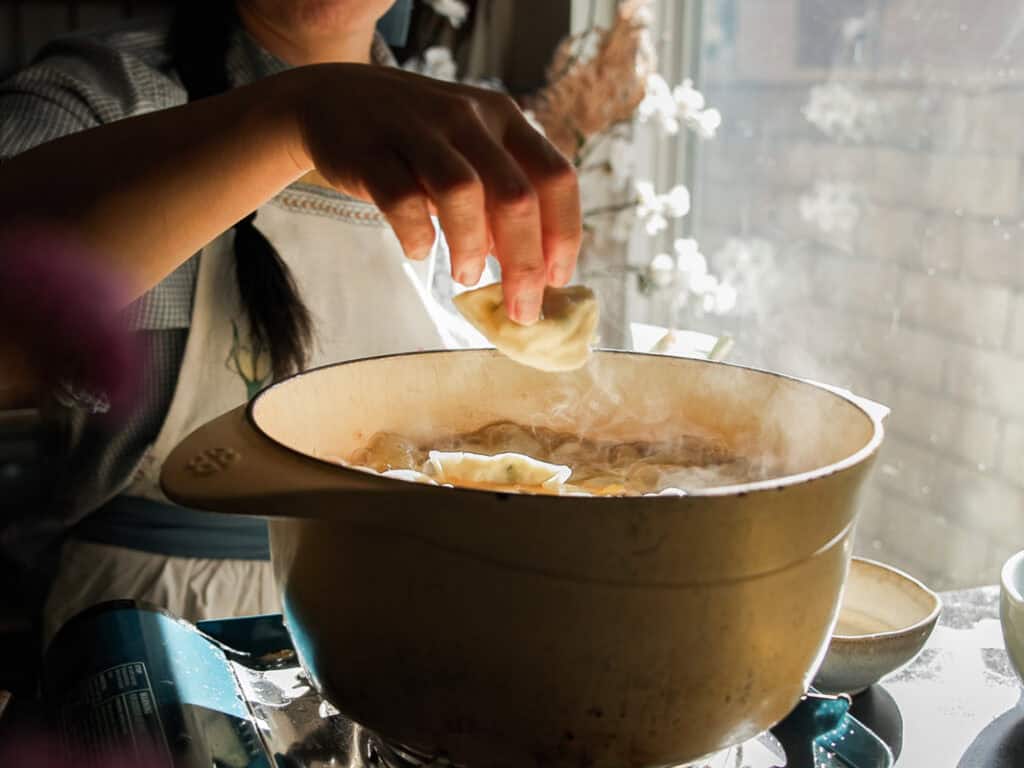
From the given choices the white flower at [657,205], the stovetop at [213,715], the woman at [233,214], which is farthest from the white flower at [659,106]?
the stovetop at [213,715]

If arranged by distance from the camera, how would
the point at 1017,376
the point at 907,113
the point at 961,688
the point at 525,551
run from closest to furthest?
1. the point at 525,551
2. the point at 961,688
3. the point at 1017,376
4. the point at 907,113

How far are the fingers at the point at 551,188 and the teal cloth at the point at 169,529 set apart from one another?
2.28 ft

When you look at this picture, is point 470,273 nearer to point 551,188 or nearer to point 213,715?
point 551,188

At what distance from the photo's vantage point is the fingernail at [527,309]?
65 cm

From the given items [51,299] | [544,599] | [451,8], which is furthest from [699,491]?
[451,8]

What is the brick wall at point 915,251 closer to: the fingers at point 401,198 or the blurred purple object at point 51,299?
the fingers at point 401,198

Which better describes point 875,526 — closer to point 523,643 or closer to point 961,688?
point 961,688

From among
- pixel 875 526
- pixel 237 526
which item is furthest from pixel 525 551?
pixel 875 526

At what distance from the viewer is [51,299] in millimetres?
798

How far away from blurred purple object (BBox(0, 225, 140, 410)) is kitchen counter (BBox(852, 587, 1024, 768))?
2.21 ft

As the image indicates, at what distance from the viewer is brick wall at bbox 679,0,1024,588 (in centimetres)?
151

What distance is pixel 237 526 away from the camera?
3.97ft

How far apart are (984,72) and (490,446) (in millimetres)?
1148

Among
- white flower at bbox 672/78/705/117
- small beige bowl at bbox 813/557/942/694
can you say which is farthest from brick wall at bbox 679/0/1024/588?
small beige bowl at bbox 813/557/942/694
